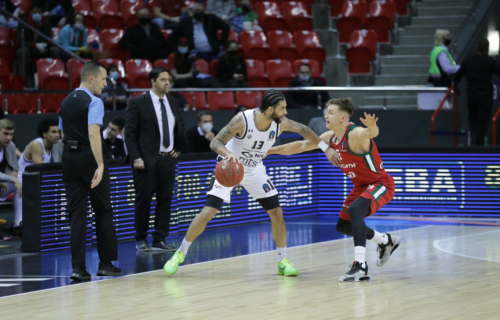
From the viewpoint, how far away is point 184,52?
15.3 meters

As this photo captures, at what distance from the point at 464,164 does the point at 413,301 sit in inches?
238

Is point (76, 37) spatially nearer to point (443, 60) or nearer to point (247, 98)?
point (247, 98)

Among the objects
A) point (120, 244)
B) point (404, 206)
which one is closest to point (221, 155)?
point (120, 244)

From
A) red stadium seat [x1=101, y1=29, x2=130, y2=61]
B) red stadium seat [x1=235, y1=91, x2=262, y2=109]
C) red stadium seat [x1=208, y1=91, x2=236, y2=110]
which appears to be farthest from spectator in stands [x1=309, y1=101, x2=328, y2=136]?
red stadium seat [x1=101, y1=29, x2=130, y2=61]

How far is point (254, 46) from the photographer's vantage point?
17047mm

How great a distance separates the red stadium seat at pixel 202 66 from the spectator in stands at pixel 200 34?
374mm

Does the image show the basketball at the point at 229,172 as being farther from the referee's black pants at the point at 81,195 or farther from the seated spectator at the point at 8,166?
the seated spectator at the point at 8,166

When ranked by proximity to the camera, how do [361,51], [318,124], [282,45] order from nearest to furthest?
[318,124] → [361,51] → [282,45]

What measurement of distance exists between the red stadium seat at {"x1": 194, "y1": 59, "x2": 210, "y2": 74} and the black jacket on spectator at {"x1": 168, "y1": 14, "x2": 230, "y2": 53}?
1.70 ft

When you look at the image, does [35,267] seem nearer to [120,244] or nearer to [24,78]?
[120,244]

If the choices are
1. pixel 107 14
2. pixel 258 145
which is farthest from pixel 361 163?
pixel 107 14

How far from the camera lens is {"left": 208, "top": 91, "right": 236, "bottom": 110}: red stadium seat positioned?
591 inches

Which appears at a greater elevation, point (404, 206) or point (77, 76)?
point (77, 76)

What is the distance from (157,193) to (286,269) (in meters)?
2.43
